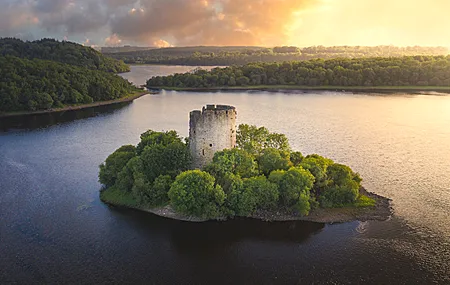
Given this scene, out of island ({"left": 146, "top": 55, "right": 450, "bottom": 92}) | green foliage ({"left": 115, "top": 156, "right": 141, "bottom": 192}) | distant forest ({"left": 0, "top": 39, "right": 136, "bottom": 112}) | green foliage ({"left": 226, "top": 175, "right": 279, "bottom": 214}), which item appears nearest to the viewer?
green foliage ({"left": 226, "top": 175, "right": 279, "bottom": 214})

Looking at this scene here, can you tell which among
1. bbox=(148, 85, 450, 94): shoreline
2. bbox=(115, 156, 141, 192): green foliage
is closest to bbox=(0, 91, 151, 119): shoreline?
bbox=(148, 85, 450, 94): shoreline

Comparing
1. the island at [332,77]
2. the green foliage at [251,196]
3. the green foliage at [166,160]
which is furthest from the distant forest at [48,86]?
the green foliage at [251,196]

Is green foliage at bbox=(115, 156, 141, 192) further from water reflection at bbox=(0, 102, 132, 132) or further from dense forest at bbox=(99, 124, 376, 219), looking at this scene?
water reflection at bbox=(0, 102, 132, 132)

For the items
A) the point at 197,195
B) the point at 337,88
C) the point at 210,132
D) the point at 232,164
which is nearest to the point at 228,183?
the point at 232,164

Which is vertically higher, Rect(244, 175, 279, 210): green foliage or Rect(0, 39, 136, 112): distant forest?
Rect(0, 39, 136, 112): distant forest

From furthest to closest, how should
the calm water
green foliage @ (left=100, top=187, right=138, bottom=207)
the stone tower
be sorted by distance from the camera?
green foliage @ (left=100, top=187, right=138, bottom=207)
the stone tower
the calm water

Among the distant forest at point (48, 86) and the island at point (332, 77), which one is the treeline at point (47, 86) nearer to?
the distant forest at point (48, 86)

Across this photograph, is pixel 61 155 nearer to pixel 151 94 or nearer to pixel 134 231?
pixel 134 231

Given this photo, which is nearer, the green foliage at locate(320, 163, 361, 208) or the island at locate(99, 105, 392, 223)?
the island at locate(99, 105, 392, 223)

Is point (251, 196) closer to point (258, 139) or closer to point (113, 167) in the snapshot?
point (258, 139)
